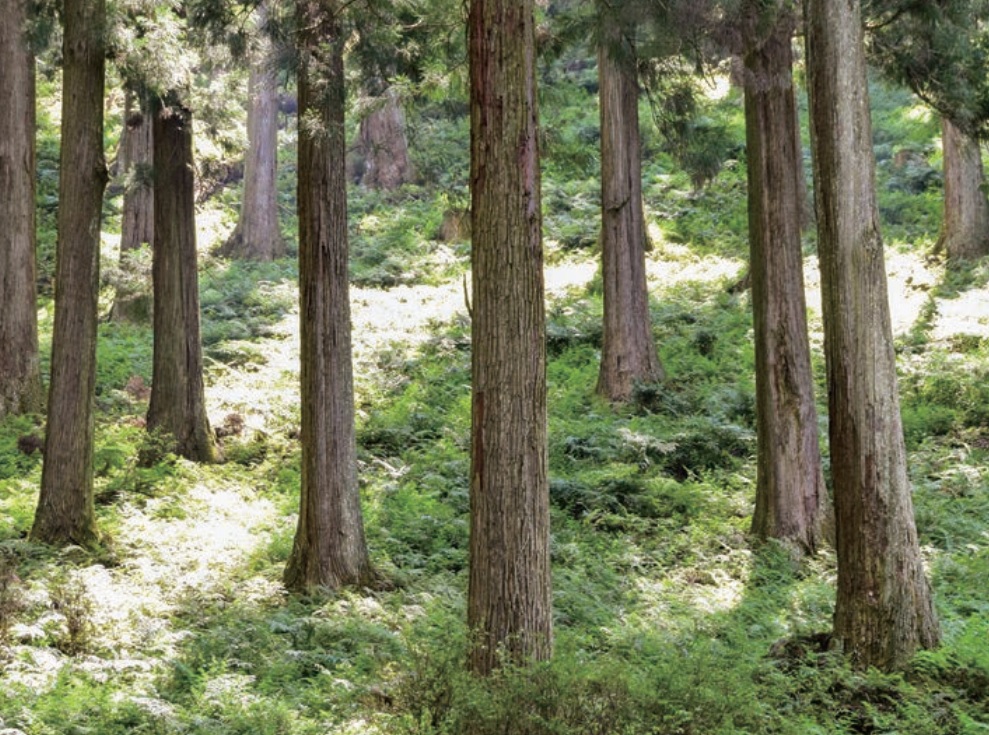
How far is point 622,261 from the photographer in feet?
51.1

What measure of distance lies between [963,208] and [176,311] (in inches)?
526

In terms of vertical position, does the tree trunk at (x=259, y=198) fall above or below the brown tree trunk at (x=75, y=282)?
above

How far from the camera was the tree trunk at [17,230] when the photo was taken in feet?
48.0

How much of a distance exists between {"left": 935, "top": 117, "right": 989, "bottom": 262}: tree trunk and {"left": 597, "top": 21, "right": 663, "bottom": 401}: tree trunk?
6.39 m

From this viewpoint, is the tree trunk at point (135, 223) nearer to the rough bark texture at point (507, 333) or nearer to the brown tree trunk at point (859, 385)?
the rough bark texture at point (507, 333)

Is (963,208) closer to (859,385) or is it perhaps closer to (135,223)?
(859,385)

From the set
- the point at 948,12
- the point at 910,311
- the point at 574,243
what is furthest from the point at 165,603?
the point at 574,243

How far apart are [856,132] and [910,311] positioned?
37.9 feet

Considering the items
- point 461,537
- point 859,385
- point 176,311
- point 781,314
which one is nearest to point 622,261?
point 781,314

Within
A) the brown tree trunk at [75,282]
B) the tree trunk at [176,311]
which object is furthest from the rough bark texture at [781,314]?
the tree trunk at [176,311]

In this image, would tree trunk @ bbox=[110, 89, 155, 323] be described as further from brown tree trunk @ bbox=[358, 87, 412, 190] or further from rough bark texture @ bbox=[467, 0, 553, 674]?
rough bark texture @ bbox=[467, 0, 553, 674]

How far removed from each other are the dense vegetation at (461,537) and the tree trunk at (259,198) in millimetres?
1515

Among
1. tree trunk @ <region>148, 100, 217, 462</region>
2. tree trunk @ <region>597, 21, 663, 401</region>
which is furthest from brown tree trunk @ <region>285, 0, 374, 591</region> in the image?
tree trunk @ <region>597, 21, 663, 401</region>

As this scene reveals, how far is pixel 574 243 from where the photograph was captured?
22.5 m
